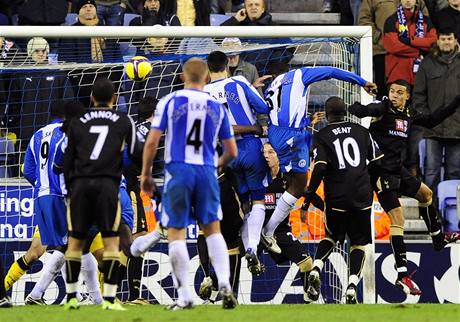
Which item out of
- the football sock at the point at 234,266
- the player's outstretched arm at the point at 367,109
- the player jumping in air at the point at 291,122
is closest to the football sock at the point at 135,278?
the football sock at the point at 234,266

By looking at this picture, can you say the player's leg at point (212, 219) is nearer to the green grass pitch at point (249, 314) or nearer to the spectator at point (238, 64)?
the green grass pitch at point (249, 314)

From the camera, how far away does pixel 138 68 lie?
16781 millimetres

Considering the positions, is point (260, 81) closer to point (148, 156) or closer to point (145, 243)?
point (145, 243)

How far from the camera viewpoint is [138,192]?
1730cm

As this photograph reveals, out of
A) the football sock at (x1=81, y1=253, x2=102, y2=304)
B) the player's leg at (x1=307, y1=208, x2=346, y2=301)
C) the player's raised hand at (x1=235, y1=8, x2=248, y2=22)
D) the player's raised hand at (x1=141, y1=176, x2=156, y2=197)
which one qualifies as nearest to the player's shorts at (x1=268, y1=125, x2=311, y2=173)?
the player's leg at (x1=307, y1=208, x2=346, y2=301)

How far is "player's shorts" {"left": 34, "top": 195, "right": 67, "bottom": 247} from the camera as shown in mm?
15547

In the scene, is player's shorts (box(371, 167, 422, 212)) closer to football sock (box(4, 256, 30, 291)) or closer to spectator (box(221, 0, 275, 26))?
football sock (box(4, 256, 30, 291))

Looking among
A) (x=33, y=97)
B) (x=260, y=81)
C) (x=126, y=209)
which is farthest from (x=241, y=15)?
(x=126, y=209)

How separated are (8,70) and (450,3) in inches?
280

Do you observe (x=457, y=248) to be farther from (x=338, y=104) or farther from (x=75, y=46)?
(x=75, y=46)

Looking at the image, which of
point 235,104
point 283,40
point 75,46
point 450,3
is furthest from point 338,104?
point 450,3

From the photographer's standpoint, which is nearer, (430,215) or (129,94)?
(430,215)

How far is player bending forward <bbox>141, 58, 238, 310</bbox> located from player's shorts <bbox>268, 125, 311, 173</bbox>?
299 centimetres

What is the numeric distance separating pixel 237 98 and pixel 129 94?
10.5ft
